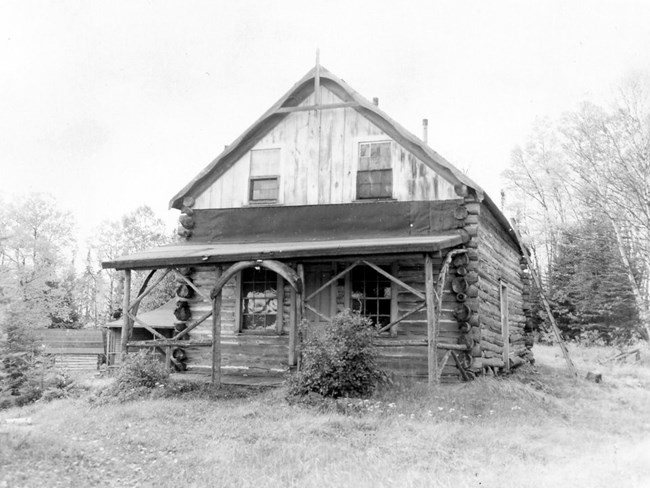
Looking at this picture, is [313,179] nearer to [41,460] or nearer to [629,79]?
[41,460]

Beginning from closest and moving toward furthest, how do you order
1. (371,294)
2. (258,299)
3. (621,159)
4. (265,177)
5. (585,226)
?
1. (371,294)
2. (258,299)
3. (265,177)
4. (621,159)
5. (585,226)

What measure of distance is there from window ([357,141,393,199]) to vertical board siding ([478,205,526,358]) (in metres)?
2.30

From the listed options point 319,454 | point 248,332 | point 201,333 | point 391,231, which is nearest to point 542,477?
point 319,454

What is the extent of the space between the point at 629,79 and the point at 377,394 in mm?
15756

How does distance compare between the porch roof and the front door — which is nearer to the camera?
the porch roof

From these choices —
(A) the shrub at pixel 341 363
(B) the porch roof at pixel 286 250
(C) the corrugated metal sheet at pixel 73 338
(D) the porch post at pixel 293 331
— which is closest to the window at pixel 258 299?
(B) the porch roof at pixel 286 250

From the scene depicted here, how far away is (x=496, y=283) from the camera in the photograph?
16.8m

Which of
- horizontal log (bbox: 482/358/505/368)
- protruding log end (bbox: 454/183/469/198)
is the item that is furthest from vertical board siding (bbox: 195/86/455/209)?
horizontal log (bbox: 482/358/505/368)

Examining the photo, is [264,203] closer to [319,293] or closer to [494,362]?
[319,293]

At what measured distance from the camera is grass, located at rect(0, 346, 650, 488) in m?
7.04

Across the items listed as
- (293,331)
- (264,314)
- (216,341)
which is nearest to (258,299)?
(264,314)

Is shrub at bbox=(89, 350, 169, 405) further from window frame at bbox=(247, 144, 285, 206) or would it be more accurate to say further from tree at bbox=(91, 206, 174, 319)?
tree at bbox=(91, 206, 174, 319)

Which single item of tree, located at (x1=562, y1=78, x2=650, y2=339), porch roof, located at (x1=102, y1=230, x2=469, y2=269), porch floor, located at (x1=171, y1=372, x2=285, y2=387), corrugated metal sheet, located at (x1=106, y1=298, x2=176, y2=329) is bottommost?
porch floor, located at (x1=171, y1=372, x2=285, y2=387)

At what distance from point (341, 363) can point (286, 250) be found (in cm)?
262
